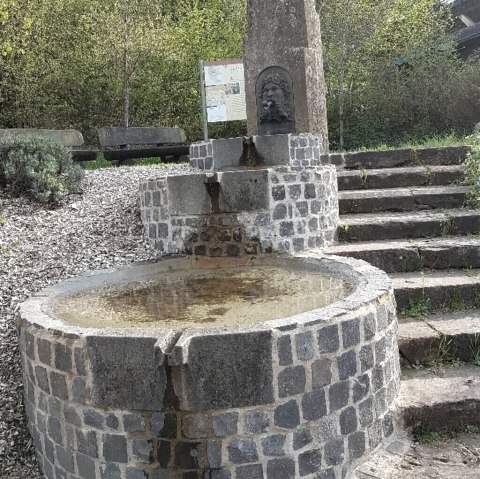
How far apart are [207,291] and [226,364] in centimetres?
138

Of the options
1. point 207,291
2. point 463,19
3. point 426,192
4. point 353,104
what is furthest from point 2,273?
point 463,19

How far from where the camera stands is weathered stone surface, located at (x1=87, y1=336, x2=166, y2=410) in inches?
111

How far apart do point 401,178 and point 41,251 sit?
164 inches

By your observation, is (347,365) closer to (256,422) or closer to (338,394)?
(338,394)

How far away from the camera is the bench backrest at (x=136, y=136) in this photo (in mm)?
11508

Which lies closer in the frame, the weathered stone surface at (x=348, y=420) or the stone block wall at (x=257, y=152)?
the weathered stone surface at (x=348, y=420)

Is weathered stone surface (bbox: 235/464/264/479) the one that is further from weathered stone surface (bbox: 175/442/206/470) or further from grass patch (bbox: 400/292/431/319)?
grass patch (bbox: 400/292/431/319)

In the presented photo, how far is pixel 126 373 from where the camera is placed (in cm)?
285

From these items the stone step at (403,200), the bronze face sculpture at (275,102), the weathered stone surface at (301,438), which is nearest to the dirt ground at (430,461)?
the weathered stone surface at (301,438)

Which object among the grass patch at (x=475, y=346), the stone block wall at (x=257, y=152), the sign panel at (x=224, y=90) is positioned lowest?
the grass patch at (x=475, y=346)

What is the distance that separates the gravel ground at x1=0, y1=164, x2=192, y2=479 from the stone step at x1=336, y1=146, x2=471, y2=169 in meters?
2.91

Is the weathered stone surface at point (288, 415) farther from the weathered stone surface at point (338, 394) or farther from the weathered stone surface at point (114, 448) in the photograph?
the weathered stone surface at point (114, 448)

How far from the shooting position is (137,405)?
9.34 ft

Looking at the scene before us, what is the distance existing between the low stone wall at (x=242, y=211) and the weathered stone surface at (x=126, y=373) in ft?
8.67
